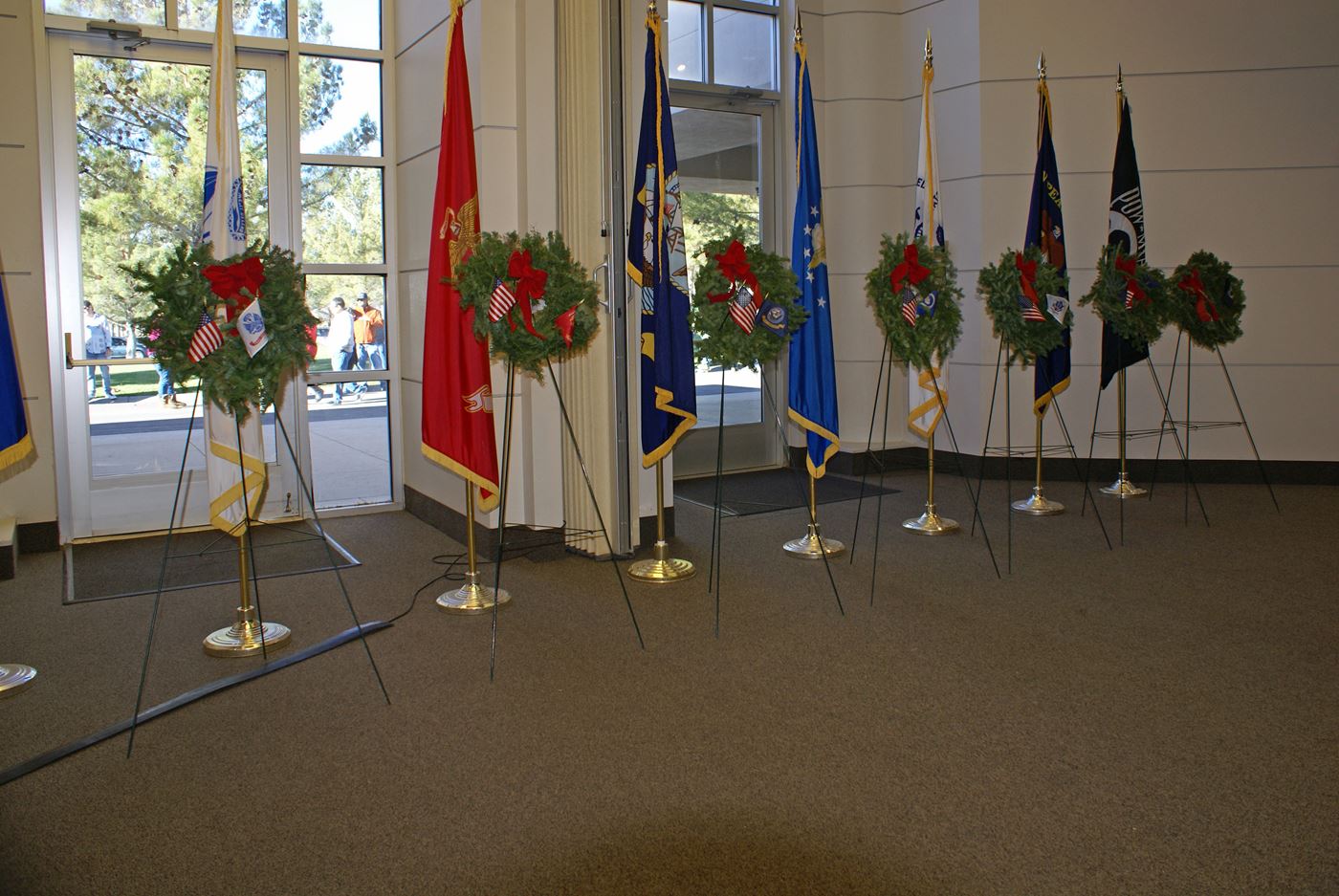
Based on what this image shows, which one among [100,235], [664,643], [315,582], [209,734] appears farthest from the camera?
[100,235]

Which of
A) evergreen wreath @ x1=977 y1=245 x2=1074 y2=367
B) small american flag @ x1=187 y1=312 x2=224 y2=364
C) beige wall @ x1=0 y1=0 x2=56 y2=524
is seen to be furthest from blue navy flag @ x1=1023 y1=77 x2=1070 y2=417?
beige wall @ x1=0 y1=0 x2=56 y2=524

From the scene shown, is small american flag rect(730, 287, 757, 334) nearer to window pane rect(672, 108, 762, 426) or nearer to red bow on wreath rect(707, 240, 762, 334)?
red bow on wreath rect(707, 240, 762, 334)

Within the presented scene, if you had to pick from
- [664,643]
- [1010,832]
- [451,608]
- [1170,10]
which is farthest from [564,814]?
[1170,10]

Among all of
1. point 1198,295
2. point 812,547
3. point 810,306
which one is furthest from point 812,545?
point 1198,295

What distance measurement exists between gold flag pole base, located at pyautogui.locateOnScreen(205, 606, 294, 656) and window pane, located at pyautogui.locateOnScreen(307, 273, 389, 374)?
263 centimetres

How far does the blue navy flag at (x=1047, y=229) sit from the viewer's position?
6.59 m

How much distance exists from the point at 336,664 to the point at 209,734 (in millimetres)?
682

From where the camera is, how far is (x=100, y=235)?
5980 millimetres

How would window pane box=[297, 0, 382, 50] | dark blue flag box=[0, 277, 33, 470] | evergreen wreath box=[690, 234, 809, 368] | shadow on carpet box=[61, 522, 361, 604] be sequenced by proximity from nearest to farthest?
dark blue flag box=[0, 277, 33, 470]
evergreen wreath box=[690, 234, 809, 368]
shadow on carpet box=[61, 522, 361, 604]
window pane box=[297, 0, 382, 50]

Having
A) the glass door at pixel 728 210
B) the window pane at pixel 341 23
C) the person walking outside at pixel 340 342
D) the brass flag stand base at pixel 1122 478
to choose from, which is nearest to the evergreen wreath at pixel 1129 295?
the brass flag stand base at pixel 1122 478

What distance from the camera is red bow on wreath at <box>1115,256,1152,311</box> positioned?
631 centimetres

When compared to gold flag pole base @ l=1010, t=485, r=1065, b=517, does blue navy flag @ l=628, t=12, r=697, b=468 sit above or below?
above

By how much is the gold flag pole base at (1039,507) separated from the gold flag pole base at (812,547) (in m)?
1.45

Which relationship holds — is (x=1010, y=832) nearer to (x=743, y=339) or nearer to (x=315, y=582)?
(x=743, y=339)
